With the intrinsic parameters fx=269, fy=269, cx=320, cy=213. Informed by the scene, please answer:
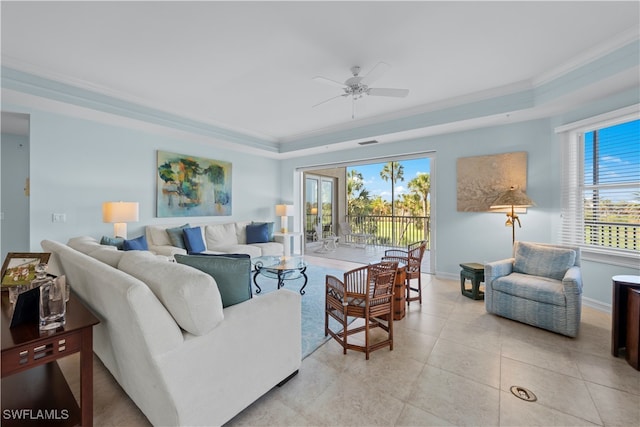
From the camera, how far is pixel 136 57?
111 inches

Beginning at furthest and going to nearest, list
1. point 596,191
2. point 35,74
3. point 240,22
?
point 596,191
point 35,74
point 240,22

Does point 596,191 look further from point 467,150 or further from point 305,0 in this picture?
point 305,0

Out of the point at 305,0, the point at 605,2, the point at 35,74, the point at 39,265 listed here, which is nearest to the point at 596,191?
the point at 605,2

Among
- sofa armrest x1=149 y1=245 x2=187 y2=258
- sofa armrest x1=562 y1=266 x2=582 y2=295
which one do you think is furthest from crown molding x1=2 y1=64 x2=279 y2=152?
sofa armrest x1=562 y1=266 x2=582 y2=295

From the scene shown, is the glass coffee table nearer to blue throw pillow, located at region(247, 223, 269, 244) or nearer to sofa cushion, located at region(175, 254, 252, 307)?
blue throw pillow, located at region(247, 223, 269, 244)

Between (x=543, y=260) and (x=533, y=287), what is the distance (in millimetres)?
520

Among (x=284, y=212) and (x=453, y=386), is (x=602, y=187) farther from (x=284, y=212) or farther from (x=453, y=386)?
(x=284, y=212)

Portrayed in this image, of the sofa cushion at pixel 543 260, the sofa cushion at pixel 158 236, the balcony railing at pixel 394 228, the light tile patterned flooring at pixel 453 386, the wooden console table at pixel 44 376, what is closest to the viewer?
the wooden console table at pixel 44 376

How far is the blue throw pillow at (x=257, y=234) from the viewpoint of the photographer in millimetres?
5574

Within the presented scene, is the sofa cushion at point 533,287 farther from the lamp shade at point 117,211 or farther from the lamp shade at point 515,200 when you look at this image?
the lamp shade at point 117,211

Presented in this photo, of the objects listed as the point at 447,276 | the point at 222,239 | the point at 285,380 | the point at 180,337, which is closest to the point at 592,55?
the point at 447,276

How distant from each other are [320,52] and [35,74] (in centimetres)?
330

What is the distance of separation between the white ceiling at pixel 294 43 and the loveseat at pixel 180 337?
6.64ft

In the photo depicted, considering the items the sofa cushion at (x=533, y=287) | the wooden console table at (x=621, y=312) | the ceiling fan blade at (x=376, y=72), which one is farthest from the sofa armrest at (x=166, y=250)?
the wooden console table at (x=621, y=312)
